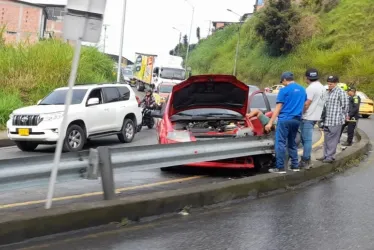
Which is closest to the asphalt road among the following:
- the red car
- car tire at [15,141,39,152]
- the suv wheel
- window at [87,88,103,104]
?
the red car

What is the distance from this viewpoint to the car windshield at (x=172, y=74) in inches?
1677

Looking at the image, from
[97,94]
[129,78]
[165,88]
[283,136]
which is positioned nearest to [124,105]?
[97,94]

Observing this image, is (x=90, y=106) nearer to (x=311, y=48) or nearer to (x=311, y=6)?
(x=311, y=48)

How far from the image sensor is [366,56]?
45469mm

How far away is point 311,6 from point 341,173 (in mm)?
51753

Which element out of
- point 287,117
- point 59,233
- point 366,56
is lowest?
point 59,233

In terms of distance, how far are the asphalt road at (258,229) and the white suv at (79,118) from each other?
699 centimetres

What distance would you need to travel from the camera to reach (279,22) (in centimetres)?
5559

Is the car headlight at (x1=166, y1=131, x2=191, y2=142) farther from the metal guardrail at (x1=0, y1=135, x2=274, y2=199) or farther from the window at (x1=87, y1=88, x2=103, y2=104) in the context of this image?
the window at (x1=87, y1=88, x2=103, y2=104)

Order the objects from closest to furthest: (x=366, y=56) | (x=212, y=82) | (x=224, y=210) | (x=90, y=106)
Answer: (x=224, y=210) → (x=212, y=82) → (x=90, y=106) → (x=366, y=56)

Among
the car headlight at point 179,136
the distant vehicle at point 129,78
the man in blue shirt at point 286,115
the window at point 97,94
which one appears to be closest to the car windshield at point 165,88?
the window at point 97,94

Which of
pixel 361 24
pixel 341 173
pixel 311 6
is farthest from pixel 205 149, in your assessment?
pixel 311 6

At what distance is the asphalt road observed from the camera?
5965 millimetres

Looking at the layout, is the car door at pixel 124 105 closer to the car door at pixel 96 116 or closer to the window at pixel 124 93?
the window at pixel 124 93
